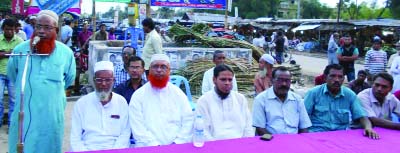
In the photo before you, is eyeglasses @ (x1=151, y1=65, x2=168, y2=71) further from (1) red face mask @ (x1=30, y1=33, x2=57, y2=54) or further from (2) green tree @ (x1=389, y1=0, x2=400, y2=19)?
(2) green tree @ (x1=389, y1=0, x2=400, y2=19)

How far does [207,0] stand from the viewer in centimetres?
1292

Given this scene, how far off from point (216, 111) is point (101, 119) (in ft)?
3.38

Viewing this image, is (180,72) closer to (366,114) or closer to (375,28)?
(366,114)

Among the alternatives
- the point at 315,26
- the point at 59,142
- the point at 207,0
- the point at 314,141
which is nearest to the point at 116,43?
the point at 207,0

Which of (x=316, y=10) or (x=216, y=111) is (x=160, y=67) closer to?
(x=216, y=111)

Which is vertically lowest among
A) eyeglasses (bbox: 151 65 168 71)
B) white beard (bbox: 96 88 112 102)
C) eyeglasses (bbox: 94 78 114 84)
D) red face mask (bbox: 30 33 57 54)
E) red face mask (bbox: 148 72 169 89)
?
white beard (bbox: 96 88 112 102)

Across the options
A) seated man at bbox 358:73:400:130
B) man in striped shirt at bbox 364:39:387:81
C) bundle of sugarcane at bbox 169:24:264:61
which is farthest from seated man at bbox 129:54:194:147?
bundle of sugarcane at bbox 169:24:264:61

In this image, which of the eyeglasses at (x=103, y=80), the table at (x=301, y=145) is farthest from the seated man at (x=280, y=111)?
the eyeglasses at (x=103, y=80)

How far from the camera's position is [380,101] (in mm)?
4355

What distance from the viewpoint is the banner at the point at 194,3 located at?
38.6ft

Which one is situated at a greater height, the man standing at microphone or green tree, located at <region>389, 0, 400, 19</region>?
green tree, located at <region>389, 0, 400, 19</region>

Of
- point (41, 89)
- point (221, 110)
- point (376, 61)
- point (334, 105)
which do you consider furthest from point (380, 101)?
point (376, 61)

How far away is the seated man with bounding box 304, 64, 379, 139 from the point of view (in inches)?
163

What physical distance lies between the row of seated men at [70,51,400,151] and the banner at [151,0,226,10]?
7886 millimetres
